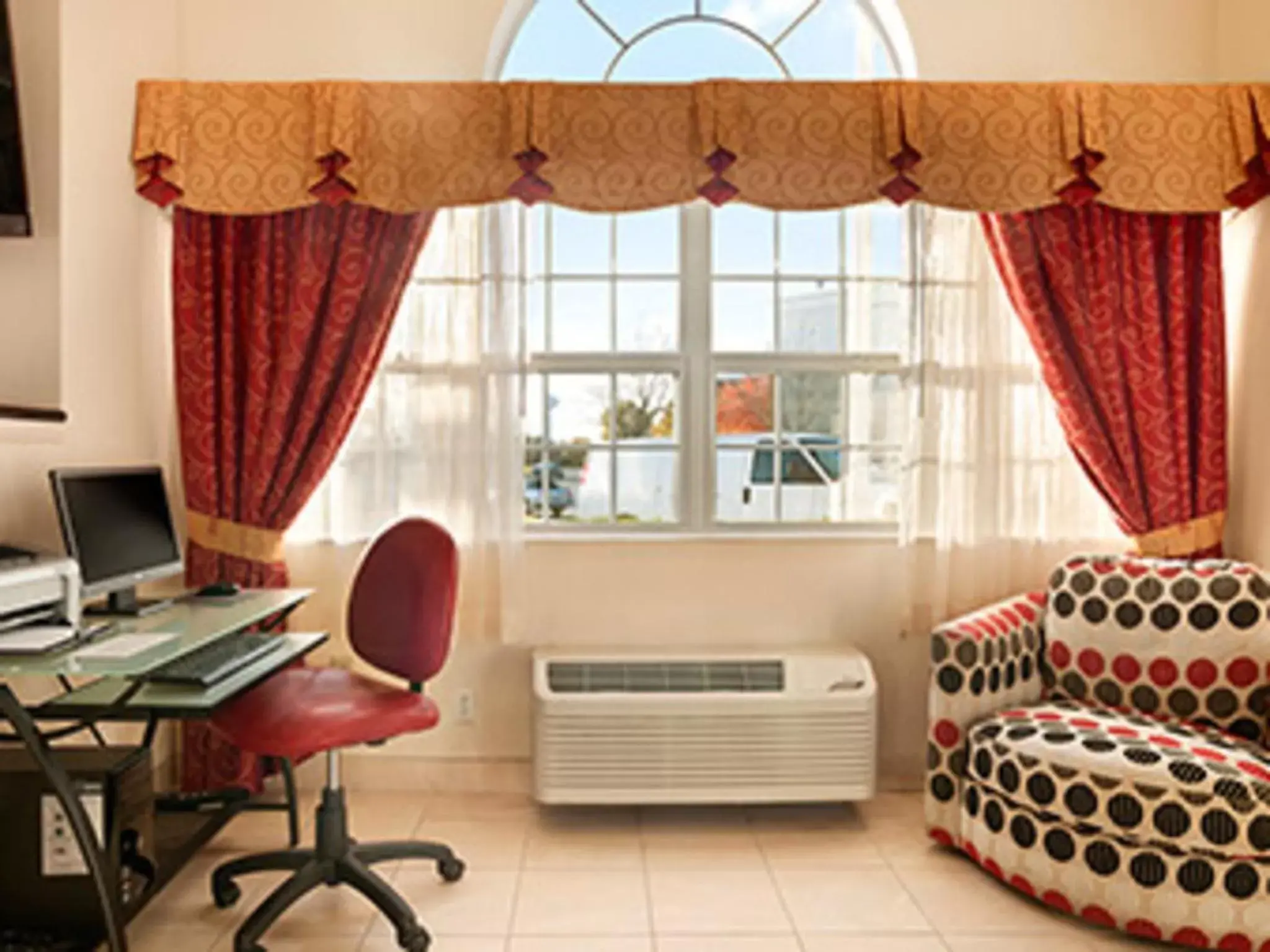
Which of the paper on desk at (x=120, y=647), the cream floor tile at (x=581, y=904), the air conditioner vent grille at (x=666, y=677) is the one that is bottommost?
the cream floor tile at (x=581, y=904)

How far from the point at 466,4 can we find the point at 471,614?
216 centimetres

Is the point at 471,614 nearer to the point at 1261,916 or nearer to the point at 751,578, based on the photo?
the point at 751,578

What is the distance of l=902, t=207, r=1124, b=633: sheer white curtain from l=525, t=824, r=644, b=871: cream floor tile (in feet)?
4.06

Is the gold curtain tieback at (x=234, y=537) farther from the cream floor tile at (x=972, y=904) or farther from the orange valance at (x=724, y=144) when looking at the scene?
the cream floor tile at (x=972, y=904)

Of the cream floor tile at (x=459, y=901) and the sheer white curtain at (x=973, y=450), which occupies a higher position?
the sheer white curtain at (x=973, y=450)

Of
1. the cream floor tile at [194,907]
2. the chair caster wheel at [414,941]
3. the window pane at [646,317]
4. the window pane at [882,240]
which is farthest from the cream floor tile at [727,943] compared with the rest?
the window pane at [882,240]

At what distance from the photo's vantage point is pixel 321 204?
10.8 feet

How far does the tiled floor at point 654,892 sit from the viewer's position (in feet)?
8.20

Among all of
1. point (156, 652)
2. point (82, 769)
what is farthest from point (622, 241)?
point (82, 769)

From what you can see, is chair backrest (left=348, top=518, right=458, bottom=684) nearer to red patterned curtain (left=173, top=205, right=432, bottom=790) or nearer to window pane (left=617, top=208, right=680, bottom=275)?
red patterned curtain (left=173, top=205, right=432, bottom=790)

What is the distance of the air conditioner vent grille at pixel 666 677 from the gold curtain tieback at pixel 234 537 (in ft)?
3.40

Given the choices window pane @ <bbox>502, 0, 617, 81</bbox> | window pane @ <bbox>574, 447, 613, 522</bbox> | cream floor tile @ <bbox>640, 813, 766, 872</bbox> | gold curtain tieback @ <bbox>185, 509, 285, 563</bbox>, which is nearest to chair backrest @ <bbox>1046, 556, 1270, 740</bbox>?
cream floor tile @ <bbox>640, 813, 766, 872</bbox>

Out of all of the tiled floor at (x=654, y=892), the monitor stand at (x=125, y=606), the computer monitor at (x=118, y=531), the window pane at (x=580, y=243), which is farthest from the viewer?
the window pane at (x=580, y=243)

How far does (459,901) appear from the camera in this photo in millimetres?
2695
